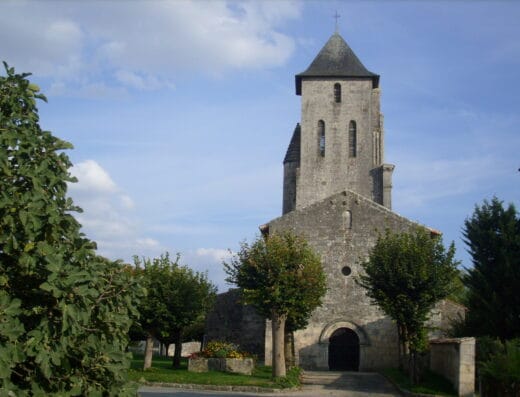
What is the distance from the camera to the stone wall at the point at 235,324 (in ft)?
109

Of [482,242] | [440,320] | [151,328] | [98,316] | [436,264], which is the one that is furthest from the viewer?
[440,320]

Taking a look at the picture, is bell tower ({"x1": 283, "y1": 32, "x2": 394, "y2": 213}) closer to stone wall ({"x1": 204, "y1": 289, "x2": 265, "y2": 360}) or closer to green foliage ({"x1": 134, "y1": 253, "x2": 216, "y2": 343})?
stone wall ({"x1": 204, "y1": 289, "x2": 265, "y2": 360})

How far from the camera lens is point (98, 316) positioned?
6.36m

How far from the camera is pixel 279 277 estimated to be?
83.4 feet

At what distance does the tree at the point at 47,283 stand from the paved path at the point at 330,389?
41.7 feet

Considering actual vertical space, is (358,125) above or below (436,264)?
above

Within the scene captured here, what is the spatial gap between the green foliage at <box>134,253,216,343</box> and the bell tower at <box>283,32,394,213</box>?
14129 mm

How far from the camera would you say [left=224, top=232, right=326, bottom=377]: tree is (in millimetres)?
25141

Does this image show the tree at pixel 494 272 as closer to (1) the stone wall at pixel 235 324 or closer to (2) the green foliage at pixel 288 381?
(2) the green foliage at pixel 288 381

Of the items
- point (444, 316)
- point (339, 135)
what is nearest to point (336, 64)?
point (339, 135)

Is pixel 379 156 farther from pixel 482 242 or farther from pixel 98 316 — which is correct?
pixel 98 316

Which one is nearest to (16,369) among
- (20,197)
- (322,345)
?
(20,197)

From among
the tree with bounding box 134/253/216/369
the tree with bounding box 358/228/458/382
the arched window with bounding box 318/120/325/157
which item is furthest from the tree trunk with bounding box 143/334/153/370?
the arched window with bounding box 318/120/325/157

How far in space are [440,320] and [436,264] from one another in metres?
8.69
